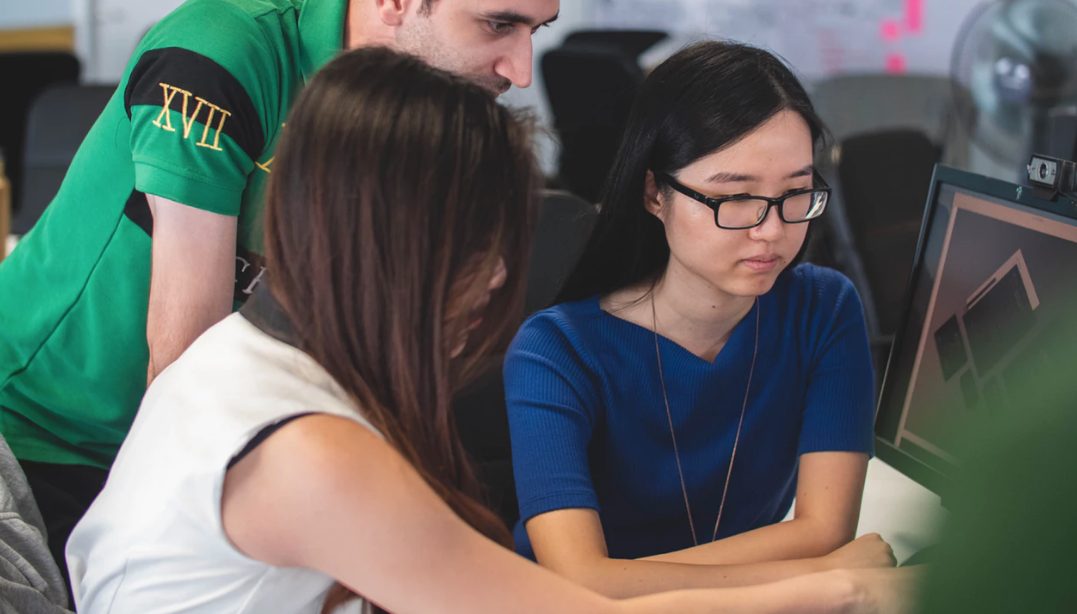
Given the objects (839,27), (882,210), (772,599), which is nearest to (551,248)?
(772,599)

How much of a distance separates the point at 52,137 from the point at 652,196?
2.34 metres

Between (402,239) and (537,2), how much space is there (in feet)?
2.13

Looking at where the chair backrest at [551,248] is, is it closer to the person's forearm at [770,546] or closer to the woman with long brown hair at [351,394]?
the person's forearm at [770,546]

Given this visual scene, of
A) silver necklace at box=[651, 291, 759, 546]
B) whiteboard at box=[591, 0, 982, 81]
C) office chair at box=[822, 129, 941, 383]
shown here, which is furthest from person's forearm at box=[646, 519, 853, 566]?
whiteboard at box=[591, 0, 982, 81]

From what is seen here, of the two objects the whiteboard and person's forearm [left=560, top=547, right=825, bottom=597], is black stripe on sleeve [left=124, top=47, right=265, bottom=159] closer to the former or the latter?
person's forearm [left=560, top=547, right=825, bottom=597]

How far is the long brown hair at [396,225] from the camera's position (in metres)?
0.97

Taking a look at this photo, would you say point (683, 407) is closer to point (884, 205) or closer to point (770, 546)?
point (770, 546)

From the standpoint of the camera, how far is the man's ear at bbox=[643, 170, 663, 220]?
1496mm

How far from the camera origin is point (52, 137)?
10.9 ft

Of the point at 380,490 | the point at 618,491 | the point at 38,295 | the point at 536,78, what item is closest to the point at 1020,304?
the point at 618,491

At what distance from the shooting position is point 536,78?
18.3 feet

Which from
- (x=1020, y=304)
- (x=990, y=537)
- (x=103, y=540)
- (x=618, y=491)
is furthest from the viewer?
(x=618, y=491)

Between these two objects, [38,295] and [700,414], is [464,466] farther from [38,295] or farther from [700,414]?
[38,295]

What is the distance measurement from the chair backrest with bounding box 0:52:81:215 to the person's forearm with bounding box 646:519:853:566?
3.98m
